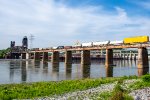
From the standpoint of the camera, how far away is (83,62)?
378 feet

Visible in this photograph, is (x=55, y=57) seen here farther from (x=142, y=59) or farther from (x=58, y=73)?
(x=142, y=59)

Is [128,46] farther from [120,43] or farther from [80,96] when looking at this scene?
[80,96]

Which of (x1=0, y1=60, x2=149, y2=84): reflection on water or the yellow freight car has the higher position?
the yellow freight car

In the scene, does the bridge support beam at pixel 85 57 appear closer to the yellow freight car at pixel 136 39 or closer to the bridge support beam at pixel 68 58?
the bridge support beam at pixel 68 58

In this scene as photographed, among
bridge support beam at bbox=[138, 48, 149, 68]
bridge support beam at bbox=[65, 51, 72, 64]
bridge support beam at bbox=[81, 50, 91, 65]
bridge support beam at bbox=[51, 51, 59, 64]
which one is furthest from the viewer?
bridge support beam at bbox=[51, 51, 59, 64]

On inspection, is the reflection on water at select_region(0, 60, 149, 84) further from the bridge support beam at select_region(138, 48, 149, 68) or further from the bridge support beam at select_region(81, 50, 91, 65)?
the bridge support beam at select_region(81, 50, 91, 65)

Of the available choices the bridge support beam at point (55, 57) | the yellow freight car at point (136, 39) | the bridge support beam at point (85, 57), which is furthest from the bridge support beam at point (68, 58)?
the yellow freight car at point (136, 39)

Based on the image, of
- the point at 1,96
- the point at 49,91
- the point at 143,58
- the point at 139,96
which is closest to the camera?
the point at 139,96

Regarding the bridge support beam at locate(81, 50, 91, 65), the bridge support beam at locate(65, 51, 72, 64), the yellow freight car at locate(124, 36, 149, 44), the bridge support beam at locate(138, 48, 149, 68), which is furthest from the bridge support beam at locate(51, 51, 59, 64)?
the bridge support beam at locate(138, 48, 149, 68)

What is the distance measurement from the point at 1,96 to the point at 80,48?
297ft

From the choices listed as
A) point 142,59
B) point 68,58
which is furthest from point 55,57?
point 142,59

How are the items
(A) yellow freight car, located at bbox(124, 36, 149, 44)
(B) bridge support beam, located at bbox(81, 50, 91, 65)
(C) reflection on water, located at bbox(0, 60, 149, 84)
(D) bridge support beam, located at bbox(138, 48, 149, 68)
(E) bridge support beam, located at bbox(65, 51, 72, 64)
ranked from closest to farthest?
(C) reflection on water, located at bbox(0, 60, 149, 84) → (D) bridge support beam, located at bbox(138, 48, 149, 68) → (A) yellow freight car, located at bbox(124, 36, 149, 44) → (B) bridge support beam, located at bbox(81, 50, 91, 65) → (E) bridge support beam, located at bbox(65, 51, 72, 64)

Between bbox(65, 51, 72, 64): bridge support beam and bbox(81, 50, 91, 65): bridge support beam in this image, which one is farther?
bbox(65, 51, 72, 64): bridge support beam

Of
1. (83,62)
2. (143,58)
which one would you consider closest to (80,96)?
(143,58)
